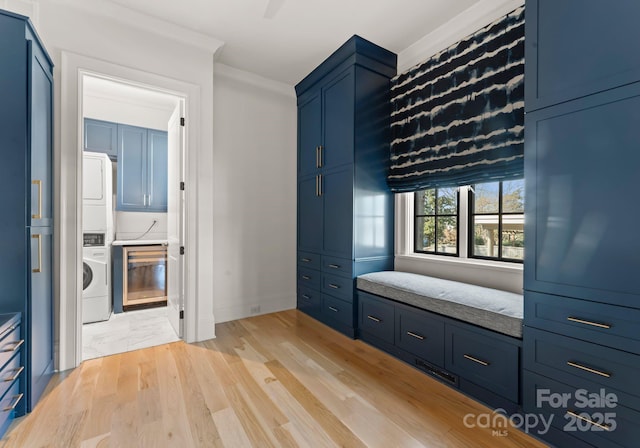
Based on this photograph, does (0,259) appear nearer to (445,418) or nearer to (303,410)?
(303,410)

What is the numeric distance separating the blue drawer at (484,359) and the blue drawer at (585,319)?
260mm

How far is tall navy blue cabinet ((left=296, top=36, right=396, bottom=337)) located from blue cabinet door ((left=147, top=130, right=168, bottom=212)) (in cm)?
234

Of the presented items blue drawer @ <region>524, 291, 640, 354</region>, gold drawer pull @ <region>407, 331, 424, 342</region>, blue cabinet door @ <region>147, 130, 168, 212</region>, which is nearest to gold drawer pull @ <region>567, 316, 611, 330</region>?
blue drawer @ <region>524, 291, 640, 354</region>

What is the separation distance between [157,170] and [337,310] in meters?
3.25

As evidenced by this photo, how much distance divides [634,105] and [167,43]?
3346mm

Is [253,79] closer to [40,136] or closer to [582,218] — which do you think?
[40,136]

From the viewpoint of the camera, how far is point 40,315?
76.7 inches

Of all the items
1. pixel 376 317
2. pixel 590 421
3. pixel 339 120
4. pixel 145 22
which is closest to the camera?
pixel 590 421

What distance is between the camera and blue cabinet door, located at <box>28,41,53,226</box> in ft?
5.91

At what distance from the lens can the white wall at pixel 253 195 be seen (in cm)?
337

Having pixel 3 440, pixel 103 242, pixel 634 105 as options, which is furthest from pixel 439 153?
pixel 103 242

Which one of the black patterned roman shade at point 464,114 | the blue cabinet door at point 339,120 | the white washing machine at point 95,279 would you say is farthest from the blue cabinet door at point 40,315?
the black patterned roman shade at point 464,114

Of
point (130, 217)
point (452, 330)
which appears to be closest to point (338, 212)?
point (452, 330)

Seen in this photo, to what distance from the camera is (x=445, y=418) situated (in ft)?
5.61
